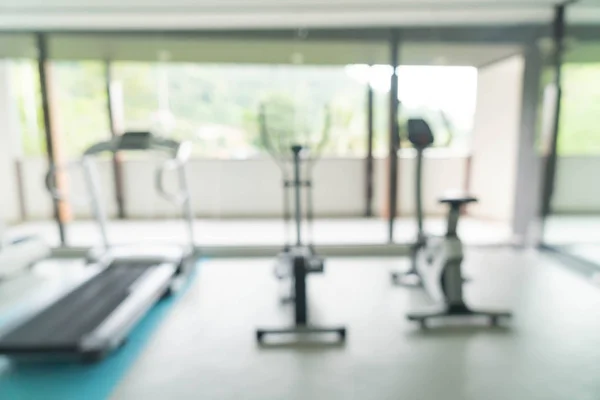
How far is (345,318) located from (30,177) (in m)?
5.37

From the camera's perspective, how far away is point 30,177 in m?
5.73

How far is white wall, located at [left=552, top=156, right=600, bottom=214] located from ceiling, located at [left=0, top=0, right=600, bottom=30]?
1.50 m

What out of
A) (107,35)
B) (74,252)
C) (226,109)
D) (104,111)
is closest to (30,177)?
(104,111)

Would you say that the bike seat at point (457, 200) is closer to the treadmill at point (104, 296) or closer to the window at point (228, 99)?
the treadmill at point (104, 296)

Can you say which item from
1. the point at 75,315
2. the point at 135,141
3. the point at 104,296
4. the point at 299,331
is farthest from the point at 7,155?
the point at 299,331

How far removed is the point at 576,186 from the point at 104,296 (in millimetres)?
5013

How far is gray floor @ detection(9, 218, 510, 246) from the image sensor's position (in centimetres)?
478

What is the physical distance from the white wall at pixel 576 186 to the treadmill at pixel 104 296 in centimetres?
411

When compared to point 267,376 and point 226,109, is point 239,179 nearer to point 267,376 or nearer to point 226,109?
point 226,109

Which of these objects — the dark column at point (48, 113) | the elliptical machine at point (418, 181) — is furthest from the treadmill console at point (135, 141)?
the elliptical machine at point (418, 181)

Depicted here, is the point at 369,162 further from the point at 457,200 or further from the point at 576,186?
the point at 457,200

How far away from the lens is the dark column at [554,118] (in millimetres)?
3992

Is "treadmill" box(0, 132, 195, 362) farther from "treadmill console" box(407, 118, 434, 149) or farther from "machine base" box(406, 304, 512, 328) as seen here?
"treadmill console" box(407, 118, 434, 149)

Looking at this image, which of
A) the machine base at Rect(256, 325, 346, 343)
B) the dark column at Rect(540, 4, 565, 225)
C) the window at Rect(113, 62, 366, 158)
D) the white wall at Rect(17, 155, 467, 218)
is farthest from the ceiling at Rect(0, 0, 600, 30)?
the machine base at Rect(256, 325, 346, 343)
